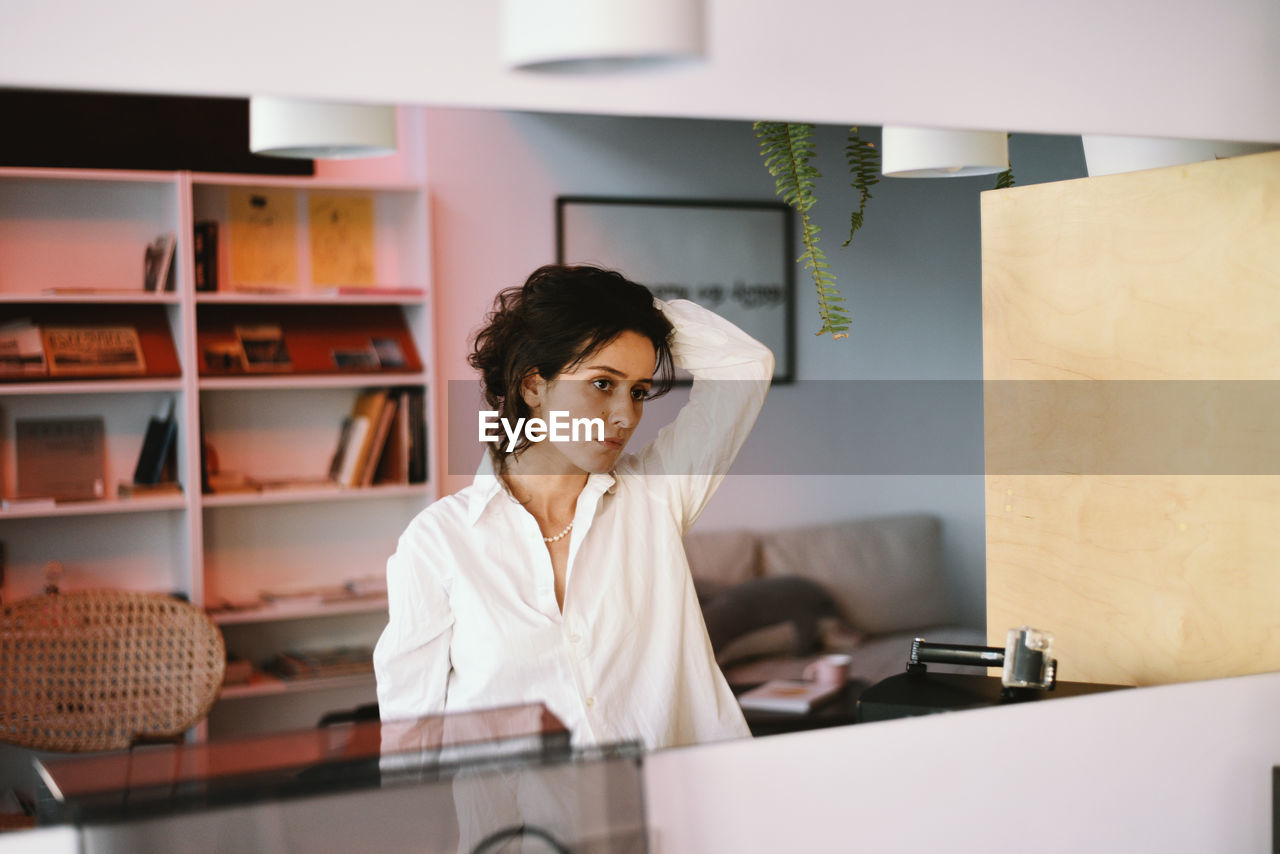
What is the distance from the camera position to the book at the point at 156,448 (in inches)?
44.4

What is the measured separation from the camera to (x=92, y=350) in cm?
109

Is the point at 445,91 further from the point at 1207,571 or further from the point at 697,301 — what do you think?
the point at 1207,571

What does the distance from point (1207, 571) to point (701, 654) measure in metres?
0.84

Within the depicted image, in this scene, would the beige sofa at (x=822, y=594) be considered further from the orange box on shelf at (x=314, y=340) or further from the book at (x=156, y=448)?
the book at (x=156, y=448)

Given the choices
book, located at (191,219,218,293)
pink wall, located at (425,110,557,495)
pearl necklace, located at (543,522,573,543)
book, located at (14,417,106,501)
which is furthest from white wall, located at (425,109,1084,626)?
book, located at (14,417,106,501)

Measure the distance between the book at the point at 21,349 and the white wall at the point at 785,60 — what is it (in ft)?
0.77

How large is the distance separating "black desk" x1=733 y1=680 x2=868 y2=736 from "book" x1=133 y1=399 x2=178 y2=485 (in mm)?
705

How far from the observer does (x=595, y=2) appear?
43.5 inches

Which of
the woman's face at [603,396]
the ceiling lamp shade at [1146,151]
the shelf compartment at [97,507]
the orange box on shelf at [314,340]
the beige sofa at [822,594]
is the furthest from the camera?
the ceiling lamp shade at [1146,151]

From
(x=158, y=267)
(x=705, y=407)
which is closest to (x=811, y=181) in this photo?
(x=705, y=407)

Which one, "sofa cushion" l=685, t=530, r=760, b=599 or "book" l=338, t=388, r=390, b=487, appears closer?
"book" l=338, t=388, r=390, b=487

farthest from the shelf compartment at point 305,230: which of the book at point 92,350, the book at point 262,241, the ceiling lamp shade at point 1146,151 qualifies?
the ceiling lamp shade at point 1146,151

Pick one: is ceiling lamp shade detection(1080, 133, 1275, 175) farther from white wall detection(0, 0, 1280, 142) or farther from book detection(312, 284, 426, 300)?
book detection(312, 284, 426, 300)

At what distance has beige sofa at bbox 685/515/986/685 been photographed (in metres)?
1.37
